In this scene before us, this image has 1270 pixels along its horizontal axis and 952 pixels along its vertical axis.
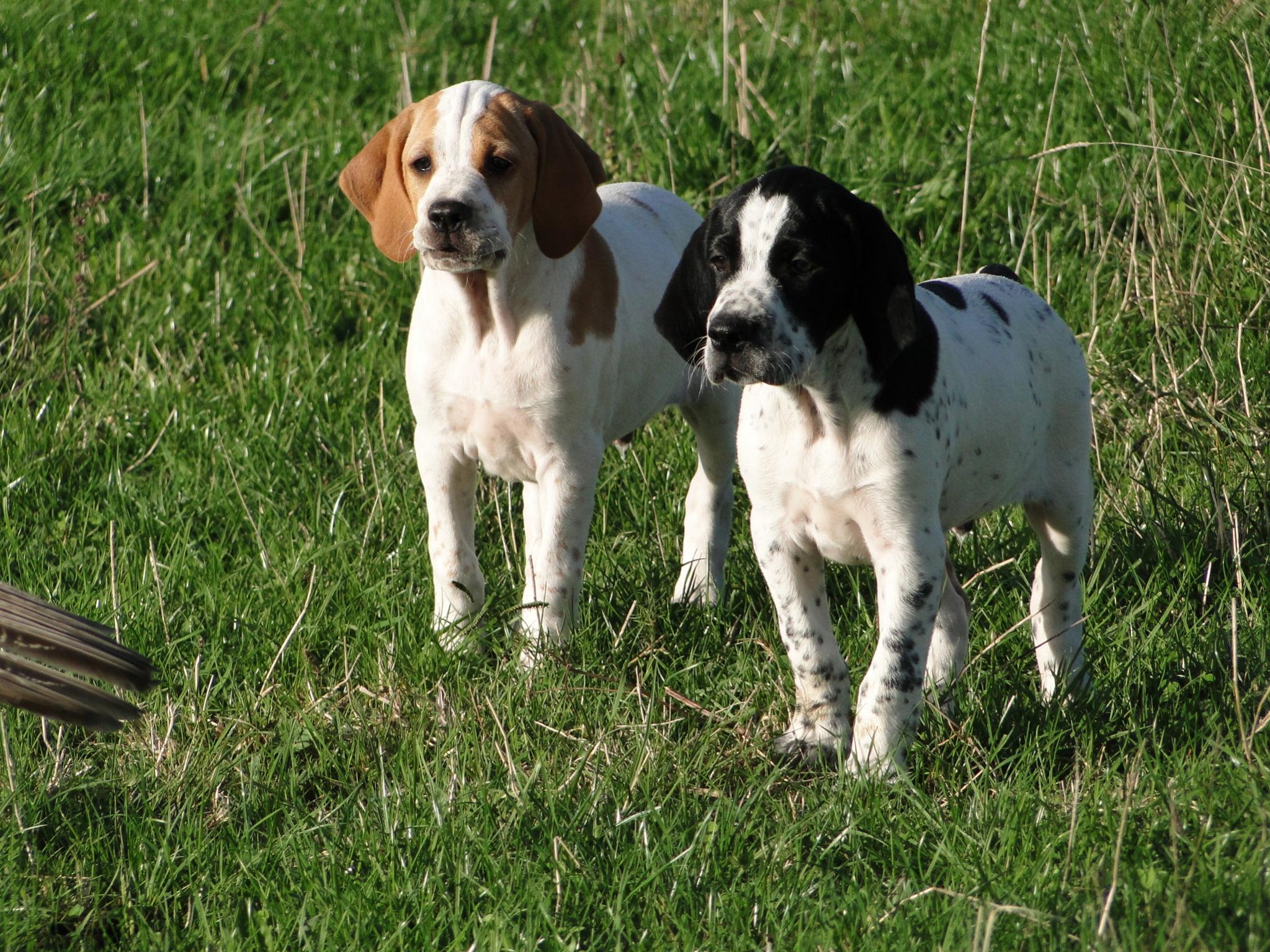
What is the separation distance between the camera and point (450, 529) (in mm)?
4363

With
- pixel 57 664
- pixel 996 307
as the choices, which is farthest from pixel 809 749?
pixel 57 664

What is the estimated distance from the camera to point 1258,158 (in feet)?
18.1

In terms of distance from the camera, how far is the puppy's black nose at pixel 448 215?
380cm


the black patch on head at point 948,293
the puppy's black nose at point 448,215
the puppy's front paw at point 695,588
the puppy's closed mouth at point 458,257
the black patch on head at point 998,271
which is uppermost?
the puppy's black nose at point 448,215

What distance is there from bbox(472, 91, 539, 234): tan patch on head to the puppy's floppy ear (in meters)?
1.07

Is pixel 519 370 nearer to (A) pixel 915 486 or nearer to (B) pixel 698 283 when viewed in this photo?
(B) pixel 698 283

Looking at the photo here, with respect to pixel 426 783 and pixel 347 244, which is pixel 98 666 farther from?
pixel 347 244

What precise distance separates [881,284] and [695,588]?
4.91ft

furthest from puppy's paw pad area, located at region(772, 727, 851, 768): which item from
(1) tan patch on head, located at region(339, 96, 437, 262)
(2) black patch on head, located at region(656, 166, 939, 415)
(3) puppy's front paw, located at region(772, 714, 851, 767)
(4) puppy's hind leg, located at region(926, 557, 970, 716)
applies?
(1) tan patch on head, located at region(339, 96, 437, 262)

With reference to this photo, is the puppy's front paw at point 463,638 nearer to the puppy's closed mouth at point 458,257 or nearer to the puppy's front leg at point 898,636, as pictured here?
the puppy's closed mouth at point 458,257

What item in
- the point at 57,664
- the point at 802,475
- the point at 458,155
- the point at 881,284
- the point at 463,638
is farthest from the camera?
the point at 463,638

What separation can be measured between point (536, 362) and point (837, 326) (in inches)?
42.1

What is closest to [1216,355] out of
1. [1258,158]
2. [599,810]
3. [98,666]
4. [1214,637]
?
[1258,158]

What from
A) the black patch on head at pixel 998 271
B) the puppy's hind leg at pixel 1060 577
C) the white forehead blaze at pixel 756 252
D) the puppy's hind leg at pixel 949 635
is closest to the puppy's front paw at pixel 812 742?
the puppy's hind leg at pixel 949 635
